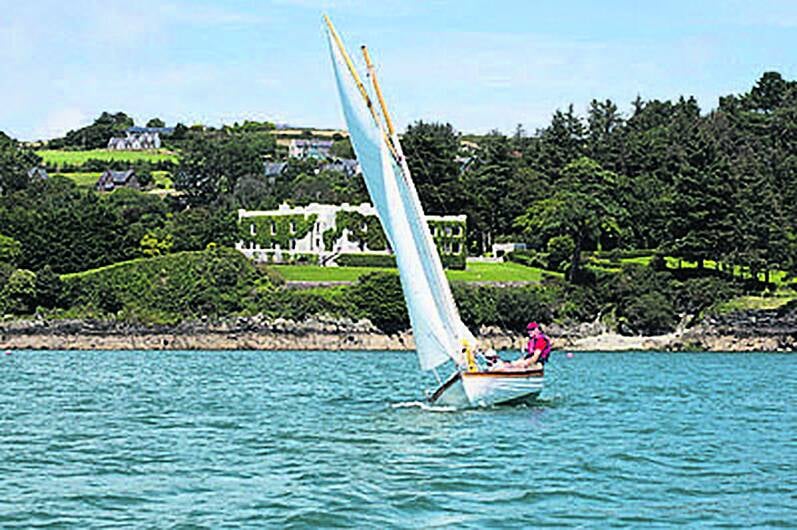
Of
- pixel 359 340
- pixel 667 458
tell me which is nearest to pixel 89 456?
pixel 667 458

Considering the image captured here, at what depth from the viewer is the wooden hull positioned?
36.8 meters

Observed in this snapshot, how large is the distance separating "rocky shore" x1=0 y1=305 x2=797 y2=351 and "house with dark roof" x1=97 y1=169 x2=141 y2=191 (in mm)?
92901

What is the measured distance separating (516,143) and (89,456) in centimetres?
16325

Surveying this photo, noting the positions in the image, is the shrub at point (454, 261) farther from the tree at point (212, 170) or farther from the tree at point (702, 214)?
the tree at point (212, 170)

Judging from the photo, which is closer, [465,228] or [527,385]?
[527,385]

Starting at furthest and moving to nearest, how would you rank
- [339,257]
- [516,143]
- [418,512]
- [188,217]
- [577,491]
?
[516,143] → [188,217] → [339,257] → [577,491] → [418,512]

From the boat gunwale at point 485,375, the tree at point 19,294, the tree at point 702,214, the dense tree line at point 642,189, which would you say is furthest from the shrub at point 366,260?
the boat gunwale at point 485,375

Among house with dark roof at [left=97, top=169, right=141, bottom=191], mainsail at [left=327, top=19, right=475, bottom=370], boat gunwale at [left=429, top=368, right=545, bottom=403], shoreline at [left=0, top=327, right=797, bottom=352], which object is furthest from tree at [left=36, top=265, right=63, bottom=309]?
house with dark roof at [left=97, top=169, right=141, bottom=191]

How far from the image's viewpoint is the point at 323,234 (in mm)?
116062

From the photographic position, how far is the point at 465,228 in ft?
376

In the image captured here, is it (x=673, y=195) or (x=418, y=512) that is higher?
(x=673, y=195)

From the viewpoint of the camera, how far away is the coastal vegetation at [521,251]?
96062mm

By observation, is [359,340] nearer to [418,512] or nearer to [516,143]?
[418,512]

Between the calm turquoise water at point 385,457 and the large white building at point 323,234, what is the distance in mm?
61961
